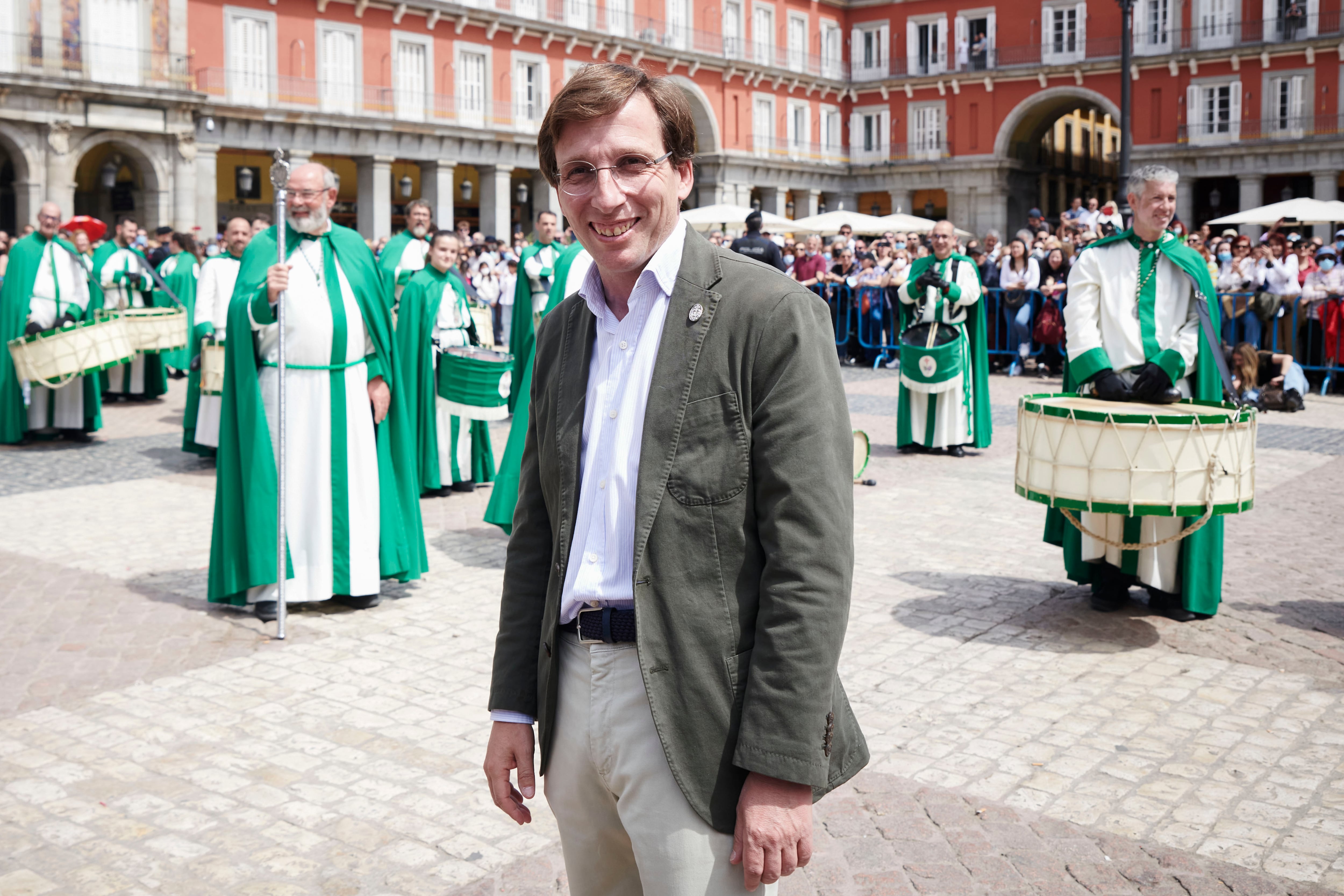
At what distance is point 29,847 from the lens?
3.74 meters

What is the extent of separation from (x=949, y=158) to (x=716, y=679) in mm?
48198

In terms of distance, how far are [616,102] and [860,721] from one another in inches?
124

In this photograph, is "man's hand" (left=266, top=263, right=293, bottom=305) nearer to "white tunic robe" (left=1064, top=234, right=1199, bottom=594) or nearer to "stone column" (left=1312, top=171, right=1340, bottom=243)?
"white tunic robe" (left=1064, top=234, right=1199, bottom=594)

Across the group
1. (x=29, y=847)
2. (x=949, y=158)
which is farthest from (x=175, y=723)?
(x=949, y=158)

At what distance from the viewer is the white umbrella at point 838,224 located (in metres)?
27.2

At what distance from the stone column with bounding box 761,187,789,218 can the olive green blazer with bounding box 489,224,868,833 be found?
47015 mm

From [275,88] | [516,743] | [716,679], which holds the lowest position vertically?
[516,743]

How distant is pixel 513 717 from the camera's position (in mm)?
2336

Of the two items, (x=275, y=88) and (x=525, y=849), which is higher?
(x=275, y=88)

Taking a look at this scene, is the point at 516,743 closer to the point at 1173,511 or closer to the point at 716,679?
the point at 716,679

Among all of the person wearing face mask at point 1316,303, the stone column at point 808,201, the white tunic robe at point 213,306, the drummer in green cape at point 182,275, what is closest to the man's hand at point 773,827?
the white tunic robe at point 213,306

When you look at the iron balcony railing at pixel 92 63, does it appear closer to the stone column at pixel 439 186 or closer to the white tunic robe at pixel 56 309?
the stone column at pixel 439 186

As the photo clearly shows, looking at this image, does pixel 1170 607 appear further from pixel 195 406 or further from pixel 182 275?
pixel 182 275

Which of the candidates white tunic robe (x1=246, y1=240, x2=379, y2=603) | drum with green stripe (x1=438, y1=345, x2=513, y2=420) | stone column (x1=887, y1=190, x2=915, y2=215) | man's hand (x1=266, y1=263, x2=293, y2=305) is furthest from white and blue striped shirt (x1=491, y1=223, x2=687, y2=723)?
stone column (x1=887, y1=190, x2=915, y2=215)
